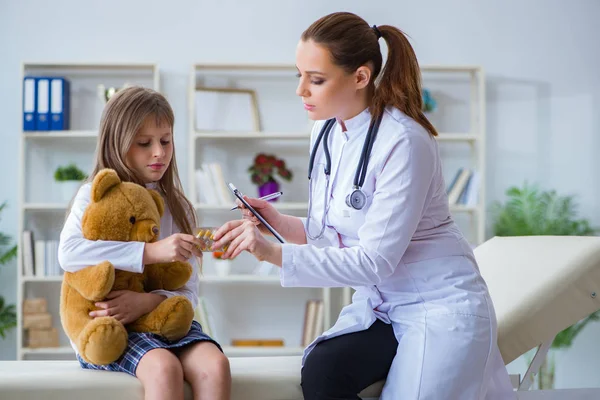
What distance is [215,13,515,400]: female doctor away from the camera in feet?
5.00

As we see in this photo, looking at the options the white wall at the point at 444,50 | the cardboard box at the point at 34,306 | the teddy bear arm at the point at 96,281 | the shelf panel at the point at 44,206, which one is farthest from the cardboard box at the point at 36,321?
→ the teddy bear arm at the point at 96,281

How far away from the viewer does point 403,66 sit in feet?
5.41

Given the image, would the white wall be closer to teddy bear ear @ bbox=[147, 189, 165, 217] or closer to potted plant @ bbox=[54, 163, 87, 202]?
potted plant @ bbox=[54, 163, 87, 202]

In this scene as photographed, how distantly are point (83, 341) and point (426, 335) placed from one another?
2.37 feet

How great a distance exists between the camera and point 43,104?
12.9 feet

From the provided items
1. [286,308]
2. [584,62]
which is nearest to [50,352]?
[286,308]

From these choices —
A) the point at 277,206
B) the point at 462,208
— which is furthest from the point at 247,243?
the point at 462,208

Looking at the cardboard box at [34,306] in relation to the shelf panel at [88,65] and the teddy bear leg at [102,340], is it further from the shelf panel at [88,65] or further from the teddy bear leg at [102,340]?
the teddy bear leg at [102,340]

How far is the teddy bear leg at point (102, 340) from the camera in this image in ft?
4.93

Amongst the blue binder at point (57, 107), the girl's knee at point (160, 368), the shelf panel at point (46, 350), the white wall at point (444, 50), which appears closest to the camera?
the girl's knee at point (160, 368)

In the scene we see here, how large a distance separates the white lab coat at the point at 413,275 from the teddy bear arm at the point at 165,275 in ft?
1.06

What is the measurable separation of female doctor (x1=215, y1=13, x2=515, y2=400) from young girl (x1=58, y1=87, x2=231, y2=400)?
195mm

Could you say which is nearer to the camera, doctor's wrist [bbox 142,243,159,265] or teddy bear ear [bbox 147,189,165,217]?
doctor's wrist [bbox 142,243,159,265]

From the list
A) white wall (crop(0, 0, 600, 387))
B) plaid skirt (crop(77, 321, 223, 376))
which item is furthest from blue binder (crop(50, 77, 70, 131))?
plaid skirt (crop(77, 321, 223, 376))
